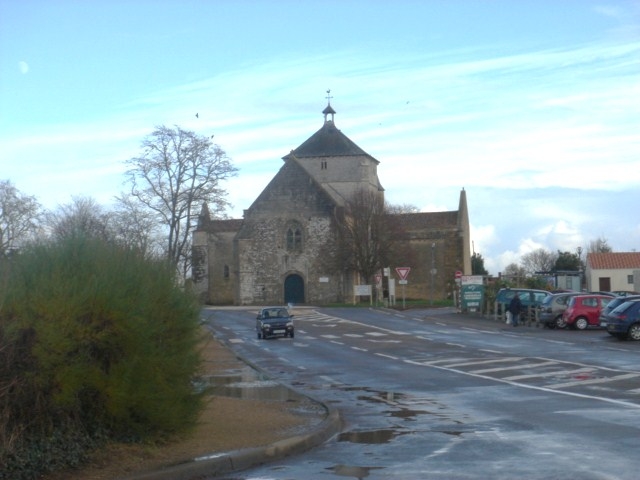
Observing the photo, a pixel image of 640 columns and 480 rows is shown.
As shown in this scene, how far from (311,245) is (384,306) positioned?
14.0m

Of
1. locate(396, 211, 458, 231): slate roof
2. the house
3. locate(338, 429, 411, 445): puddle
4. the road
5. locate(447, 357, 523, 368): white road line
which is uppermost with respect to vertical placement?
locate(396, 211, 458, 231): slate roof

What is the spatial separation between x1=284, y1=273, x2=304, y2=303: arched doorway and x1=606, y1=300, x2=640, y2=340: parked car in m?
52.6

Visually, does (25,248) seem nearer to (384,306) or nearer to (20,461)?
(20,461)

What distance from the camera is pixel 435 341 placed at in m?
36.3

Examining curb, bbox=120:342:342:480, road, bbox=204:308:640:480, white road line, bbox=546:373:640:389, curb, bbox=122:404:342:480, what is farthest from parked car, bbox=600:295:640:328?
curb, bbox=122:404:342:480

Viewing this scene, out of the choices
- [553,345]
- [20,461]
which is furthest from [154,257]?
[553,345]

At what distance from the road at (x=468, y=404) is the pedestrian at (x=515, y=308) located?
8252 mm

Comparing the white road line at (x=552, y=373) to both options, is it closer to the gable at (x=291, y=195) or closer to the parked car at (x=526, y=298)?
the parked car at (x=526, y=298)

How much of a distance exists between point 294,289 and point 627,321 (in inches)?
2113

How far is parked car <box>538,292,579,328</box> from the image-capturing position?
43.3 metres

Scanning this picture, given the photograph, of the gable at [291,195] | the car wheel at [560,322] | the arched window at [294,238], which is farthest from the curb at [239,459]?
the gable at [291,195]

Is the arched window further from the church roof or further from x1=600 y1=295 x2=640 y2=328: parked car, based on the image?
x1=600 y1=295 x2=640 y2=328: parked car

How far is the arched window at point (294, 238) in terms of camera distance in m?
86.4

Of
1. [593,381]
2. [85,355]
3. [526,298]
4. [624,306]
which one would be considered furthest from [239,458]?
[526,298]
